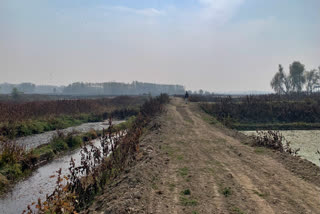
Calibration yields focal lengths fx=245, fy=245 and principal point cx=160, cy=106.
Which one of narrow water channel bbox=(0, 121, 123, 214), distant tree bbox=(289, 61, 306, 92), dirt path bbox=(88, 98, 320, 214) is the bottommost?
narrow water channel bbox=(0, 121, 123, 214)

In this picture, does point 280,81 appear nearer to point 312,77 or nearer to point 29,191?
point 312,77

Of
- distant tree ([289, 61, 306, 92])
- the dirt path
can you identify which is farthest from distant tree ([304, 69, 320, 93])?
the dirt path

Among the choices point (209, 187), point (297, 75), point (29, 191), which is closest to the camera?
point (209, 187)

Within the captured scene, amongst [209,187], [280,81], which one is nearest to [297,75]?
[280,81]

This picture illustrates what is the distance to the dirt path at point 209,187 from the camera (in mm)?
6055

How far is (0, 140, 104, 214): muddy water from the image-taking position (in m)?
8.39

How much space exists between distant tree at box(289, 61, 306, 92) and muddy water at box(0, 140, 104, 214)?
9542cm

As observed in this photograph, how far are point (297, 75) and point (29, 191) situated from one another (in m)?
99.0

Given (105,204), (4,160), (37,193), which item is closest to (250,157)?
(105,204)

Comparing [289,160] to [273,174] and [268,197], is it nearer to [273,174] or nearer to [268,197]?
[273,174]

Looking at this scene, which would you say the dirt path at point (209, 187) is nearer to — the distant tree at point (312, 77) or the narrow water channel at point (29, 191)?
the narrow water channel at point (29, 191)

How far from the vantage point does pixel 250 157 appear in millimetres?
10797

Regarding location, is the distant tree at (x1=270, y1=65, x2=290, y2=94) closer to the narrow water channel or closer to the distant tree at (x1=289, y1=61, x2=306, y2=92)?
the distant tree at (x1=289, y1=61, x2=306, y2=92)

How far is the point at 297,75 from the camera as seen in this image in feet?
296
